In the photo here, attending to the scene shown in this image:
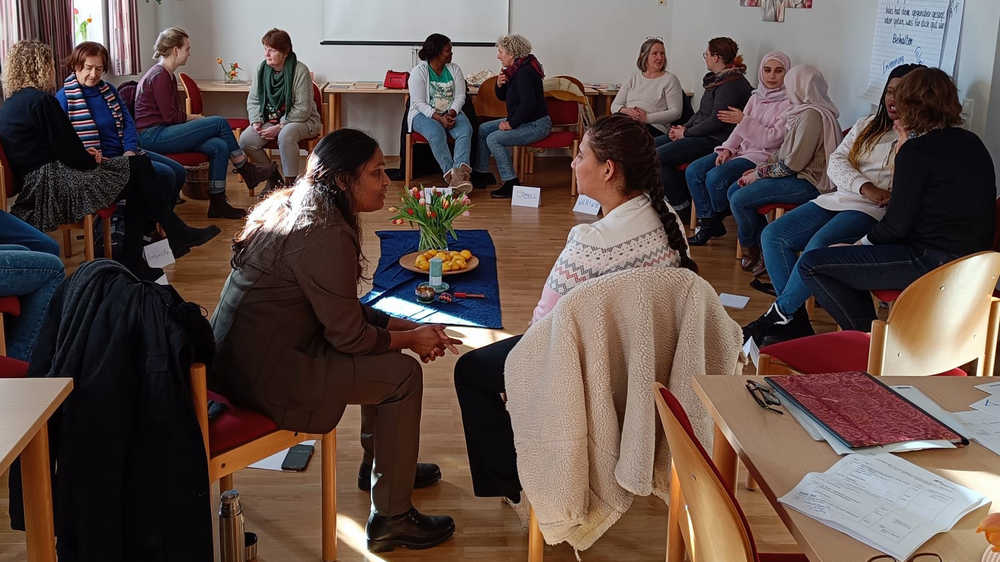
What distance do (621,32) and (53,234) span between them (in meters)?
4.77

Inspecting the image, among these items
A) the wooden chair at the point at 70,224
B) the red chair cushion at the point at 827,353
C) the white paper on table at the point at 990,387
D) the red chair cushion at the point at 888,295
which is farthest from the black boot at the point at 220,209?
the white paper on table at the point at 990,387

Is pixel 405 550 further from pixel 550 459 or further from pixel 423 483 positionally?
pixel 550 459

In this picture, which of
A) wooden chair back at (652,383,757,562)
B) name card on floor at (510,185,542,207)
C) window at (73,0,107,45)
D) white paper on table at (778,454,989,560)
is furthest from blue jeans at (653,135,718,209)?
wooden chair back at (652,383,757,562)

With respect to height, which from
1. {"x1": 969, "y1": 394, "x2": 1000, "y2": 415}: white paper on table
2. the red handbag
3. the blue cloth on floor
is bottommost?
the blue cloth on floor

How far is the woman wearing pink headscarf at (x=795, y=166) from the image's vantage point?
5191 mm

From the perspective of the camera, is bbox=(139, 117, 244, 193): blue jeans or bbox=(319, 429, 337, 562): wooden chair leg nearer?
bbox=(319, 429, 337, 562): wooden chair leg

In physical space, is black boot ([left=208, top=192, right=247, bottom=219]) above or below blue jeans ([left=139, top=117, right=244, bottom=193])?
below

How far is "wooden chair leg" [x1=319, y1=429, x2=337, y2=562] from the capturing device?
254 cm

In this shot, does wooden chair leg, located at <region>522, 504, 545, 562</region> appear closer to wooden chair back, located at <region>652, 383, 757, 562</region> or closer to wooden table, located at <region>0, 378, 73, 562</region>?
wooden chair back, located at <region>652, 383, 757, 562</region>

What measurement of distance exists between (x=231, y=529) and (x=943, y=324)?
1.80m

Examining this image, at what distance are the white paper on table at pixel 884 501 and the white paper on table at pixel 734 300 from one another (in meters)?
3.16

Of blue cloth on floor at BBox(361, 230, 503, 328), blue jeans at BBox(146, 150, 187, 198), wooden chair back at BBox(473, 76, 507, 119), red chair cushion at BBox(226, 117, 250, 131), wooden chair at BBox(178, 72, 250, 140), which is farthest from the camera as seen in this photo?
wooden chair back at BBox(473, 76, 507, 119)

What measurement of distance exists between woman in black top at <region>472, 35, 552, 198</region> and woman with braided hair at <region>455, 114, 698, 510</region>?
14.7 feet

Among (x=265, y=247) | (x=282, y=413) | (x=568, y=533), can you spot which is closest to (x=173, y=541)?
(x=282, y=413)
